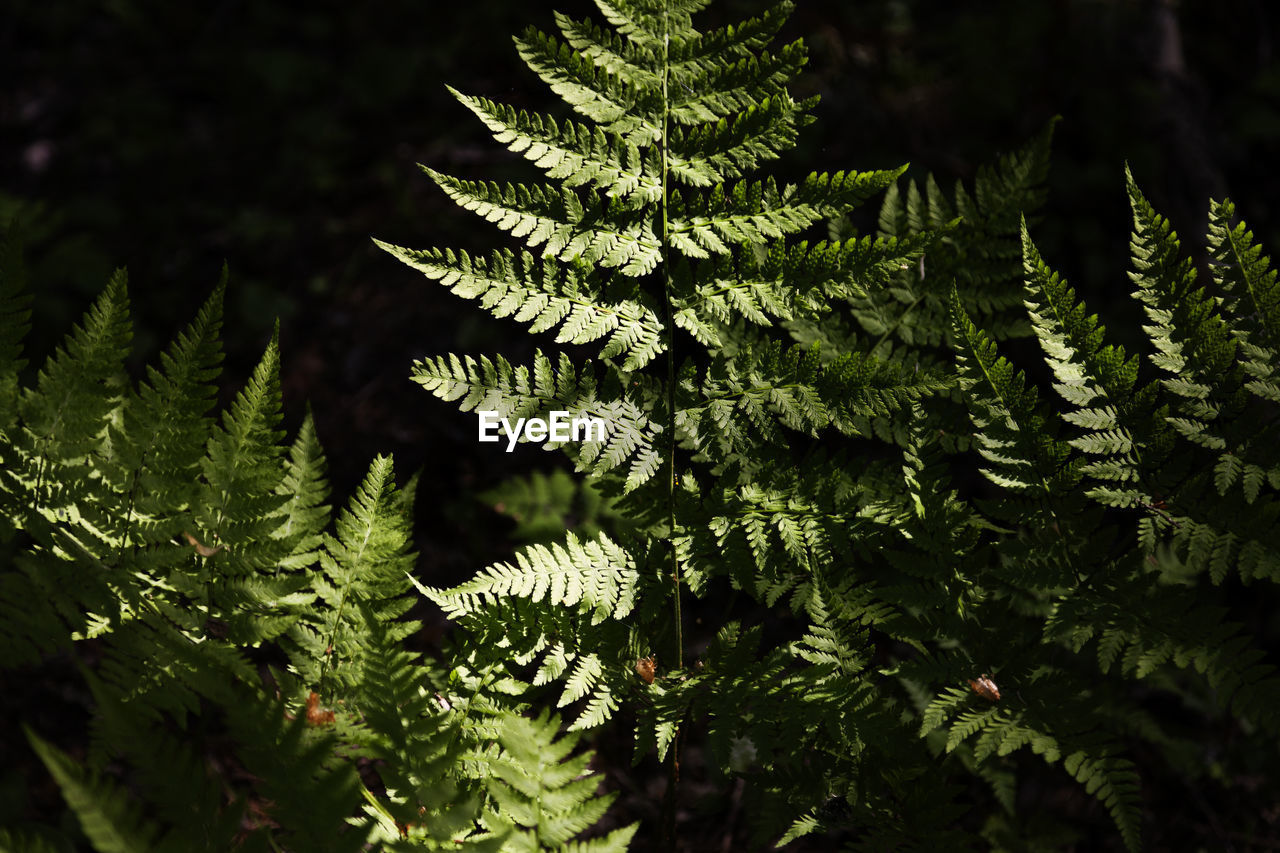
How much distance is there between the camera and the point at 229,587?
1.96 m

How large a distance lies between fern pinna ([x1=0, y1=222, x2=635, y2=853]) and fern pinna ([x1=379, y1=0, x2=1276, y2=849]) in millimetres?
251

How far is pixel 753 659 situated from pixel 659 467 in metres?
0.56

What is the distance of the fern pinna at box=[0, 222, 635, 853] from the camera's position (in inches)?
65.8

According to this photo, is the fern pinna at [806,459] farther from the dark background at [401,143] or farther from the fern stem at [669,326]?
the dark background at [401,143]

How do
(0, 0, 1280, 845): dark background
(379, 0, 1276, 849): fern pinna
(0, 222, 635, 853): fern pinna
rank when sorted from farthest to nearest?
(0, 0, 1280, 845): dark background → (379, 0, 1276, 849): fern pinna → (0, 222, 635, 853): fern pinna

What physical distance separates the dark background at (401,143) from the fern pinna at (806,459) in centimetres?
142

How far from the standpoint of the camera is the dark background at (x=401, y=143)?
3879mm

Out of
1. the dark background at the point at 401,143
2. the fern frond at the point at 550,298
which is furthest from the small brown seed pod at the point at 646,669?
the dark background at the point at 401,143

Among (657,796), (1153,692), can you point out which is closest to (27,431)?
(657,796)

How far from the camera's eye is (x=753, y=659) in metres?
2.05

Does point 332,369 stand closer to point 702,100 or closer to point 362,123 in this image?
point 362,123

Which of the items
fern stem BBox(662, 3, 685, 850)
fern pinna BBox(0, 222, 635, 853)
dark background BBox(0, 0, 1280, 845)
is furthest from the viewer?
dark background BBox(0, 0, 1280, 845)

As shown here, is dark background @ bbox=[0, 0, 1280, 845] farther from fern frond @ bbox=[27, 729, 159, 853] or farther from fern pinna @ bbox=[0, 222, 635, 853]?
fern frond @ bbox=[27, 729, 159, 853]

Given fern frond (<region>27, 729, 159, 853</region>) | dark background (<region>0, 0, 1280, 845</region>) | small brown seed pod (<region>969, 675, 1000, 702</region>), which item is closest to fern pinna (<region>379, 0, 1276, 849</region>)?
small brown seed pod (<region>969, 675, 1000, 702</region>)
